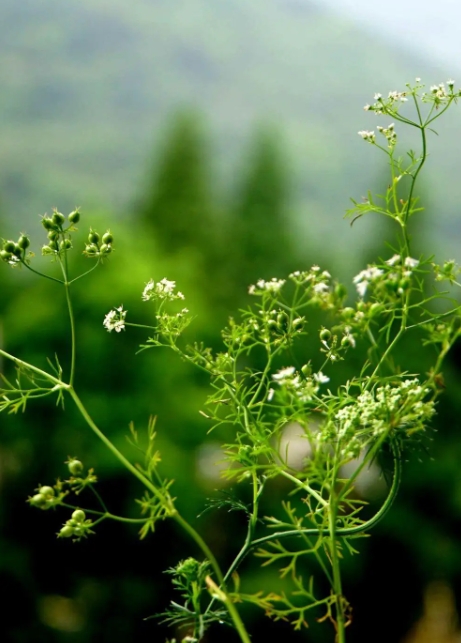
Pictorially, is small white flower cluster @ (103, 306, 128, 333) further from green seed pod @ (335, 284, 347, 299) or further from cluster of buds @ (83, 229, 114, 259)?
green seed pod @ (335, 284, 347, 299)

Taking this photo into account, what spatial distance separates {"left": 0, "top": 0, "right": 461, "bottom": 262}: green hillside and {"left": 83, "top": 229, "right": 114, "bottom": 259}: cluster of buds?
140 feet

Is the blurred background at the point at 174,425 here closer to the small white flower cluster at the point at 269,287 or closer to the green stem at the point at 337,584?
the green stem at the point at 337,584

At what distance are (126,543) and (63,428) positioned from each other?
162 cm

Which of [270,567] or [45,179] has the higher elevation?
[45,179]

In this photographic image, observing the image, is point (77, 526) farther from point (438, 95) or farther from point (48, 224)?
point (438, 95)

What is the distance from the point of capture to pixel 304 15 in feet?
276


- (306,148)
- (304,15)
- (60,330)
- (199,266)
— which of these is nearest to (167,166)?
(199,266)

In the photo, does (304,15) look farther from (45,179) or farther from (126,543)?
(126,543)

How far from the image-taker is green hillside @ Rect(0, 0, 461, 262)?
179ft

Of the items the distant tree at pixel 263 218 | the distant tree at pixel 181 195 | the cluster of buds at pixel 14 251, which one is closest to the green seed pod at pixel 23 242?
the cluster of buds at pixel 14 251

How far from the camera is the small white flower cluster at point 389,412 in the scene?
2.75 feet

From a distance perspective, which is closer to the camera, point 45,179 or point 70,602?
point 70,602

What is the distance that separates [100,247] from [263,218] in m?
16.5

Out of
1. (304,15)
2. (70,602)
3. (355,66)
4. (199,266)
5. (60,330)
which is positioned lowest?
(70,602)
